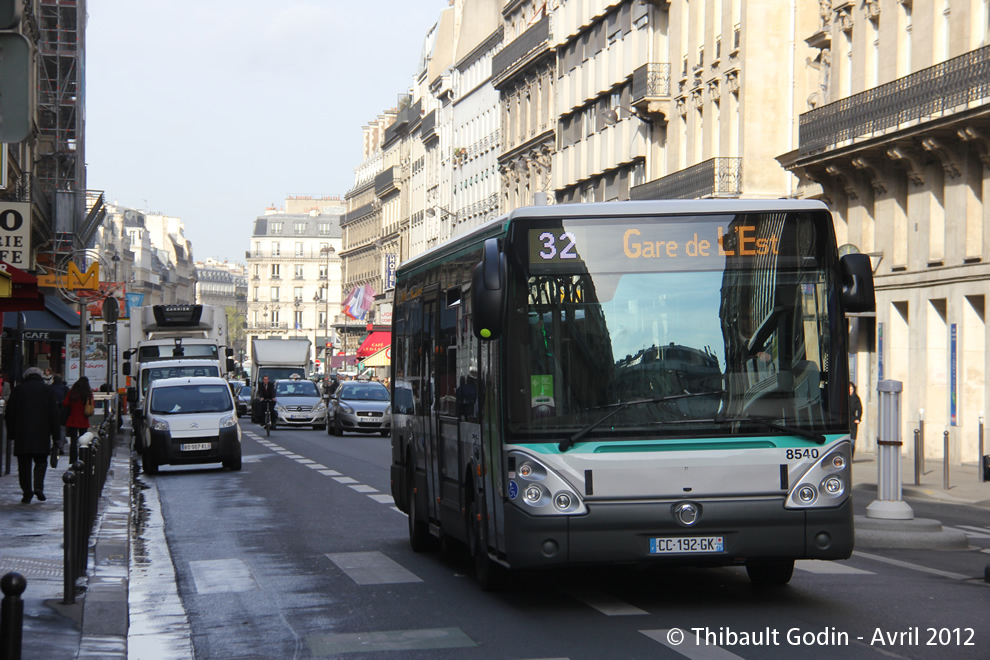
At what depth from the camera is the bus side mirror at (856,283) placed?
10680 millimetres

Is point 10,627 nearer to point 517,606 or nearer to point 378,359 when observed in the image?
point 517,606

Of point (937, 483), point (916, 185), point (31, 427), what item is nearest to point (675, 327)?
point (31, 427)

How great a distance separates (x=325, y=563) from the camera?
45.3 feet

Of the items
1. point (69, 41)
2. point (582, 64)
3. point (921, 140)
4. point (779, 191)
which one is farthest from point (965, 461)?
point (69, 41)

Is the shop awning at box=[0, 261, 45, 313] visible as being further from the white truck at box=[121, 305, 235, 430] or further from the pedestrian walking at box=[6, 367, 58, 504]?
the white truck at box=[121, 305, 235, 430]

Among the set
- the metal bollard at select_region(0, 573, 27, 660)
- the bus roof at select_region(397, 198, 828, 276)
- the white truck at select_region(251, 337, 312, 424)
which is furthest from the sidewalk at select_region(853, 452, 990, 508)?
the white truck at select_region(251, 337, 312, 424)

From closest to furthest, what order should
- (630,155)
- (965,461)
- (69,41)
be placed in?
(965,461), (630,155), (69,41)

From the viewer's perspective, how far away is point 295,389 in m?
52.2

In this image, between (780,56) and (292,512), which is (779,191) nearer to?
(780,56)

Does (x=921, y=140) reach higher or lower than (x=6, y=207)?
higher

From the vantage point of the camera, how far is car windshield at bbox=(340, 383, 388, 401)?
4644 centimetres

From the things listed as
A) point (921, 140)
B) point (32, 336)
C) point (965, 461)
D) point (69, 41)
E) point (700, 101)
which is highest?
point (69, 41)

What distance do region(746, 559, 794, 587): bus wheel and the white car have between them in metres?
17.3

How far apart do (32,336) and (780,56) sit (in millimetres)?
20453
